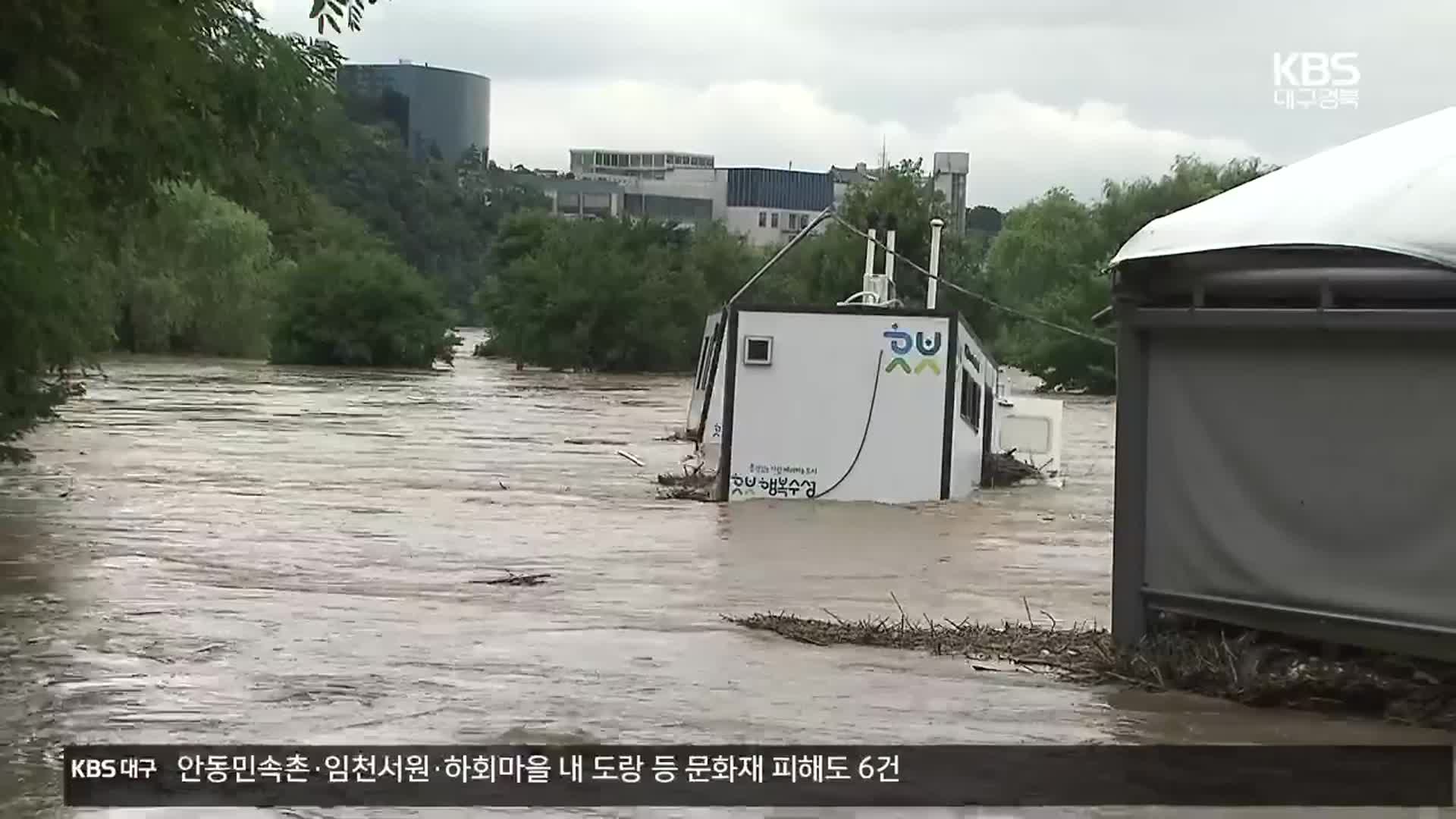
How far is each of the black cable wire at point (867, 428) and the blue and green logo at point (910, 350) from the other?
0.38 ft

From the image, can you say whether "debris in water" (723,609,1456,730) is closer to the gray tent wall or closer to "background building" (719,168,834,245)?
the gray tent wall

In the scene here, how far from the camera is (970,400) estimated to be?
2512 cm

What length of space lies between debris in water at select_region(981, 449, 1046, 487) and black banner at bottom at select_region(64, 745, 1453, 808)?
19.7 m

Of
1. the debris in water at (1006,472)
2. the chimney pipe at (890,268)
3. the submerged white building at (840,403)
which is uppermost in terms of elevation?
the chimney pipe at (890,268)

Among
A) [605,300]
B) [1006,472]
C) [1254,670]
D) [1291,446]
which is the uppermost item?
[605,300]

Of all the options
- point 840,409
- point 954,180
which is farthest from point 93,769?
point 954,180

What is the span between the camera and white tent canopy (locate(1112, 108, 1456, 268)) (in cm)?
830

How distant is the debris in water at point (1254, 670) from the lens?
27.9 feet

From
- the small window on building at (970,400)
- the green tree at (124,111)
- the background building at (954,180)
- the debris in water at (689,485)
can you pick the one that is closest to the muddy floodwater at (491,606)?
the debris in water at (689,485)

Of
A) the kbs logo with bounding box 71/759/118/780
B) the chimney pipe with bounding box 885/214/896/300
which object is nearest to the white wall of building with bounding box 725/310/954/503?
the chimney pipe with bounding box 885/214/896/300

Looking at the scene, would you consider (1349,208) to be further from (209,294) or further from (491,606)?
(209,294)

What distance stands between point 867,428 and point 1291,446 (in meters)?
14.8

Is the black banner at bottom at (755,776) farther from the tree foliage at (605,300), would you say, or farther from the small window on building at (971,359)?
the tree foliage at (605,300)

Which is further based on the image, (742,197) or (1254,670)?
(742,197)
